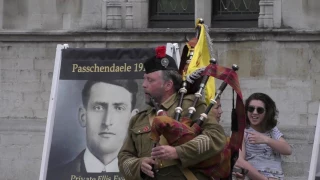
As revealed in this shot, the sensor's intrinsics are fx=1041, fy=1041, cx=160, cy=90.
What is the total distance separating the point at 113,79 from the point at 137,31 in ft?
13.1

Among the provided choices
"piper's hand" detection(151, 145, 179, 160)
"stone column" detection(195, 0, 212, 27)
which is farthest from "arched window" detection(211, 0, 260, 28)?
"piper's hand" detection(151, 145, 179, 160)

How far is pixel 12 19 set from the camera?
13.0 m

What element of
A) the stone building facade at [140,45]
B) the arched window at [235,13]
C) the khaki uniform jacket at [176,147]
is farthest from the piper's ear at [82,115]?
the arched window at [235,13]

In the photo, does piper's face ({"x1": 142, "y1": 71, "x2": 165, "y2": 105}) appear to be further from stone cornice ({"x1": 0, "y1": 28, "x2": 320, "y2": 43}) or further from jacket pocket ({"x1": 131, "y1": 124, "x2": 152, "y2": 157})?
stone cornice ({"x1": 0, "y1": 28, "x2": 320, "y2": 43})

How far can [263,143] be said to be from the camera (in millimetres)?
7723

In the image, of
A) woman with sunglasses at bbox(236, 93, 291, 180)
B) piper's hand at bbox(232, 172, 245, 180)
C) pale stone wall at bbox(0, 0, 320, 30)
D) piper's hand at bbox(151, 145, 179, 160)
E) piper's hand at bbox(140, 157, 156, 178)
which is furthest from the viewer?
pale stone wall at bbox(0, 0, 320, 30)

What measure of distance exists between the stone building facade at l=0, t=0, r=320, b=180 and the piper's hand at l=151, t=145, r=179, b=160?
6092mm

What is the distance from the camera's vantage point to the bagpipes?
235 inches

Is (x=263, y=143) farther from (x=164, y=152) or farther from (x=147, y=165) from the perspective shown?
(x=164, y=152)

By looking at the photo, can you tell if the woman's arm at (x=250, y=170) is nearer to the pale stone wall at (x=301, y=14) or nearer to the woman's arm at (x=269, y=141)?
the woman's arm at (x=269, y=141)

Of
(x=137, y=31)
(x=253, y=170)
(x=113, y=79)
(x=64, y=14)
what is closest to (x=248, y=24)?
(x=137, y=31)

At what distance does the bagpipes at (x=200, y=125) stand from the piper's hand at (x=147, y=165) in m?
0.10

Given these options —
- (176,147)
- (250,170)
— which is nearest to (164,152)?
(176,147)

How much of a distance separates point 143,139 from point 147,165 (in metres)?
0.24
